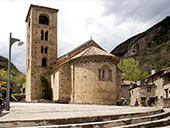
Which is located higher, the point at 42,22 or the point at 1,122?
the point at 42,22

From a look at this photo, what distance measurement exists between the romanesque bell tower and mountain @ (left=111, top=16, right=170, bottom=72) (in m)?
48.8

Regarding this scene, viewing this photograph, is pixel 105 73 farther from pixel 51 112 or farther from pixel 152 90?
pixel 152 90

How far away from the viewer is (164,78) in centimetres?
3734

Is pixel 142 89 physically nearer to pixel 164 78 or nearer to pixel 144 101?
pixel 144 101

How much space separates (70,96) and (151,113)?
58.1 ft

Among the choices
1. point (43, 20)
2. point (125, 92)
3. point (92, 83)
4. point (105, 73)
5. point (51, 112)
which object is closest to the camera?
point (51, 112)

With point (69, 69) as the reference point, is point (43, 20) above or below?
above

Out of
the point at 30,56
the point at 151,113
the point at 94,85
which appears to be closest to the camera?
the point at 151,113

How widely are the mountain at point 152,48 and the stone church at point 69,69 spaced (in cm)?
4907

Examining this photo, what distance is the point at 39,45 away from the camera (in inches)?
1369

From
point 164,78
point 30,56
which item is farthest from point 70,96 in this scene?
point 164,78

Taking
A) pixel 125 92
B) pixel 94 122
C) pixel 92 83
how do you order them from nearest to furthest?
pixel 94 122 < pixel 92 83 < pixel 125 92

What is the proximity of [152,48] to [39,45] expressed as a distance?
70330 mm

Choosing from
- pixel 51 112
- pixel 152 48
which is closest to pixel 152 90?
pixel 51 112
